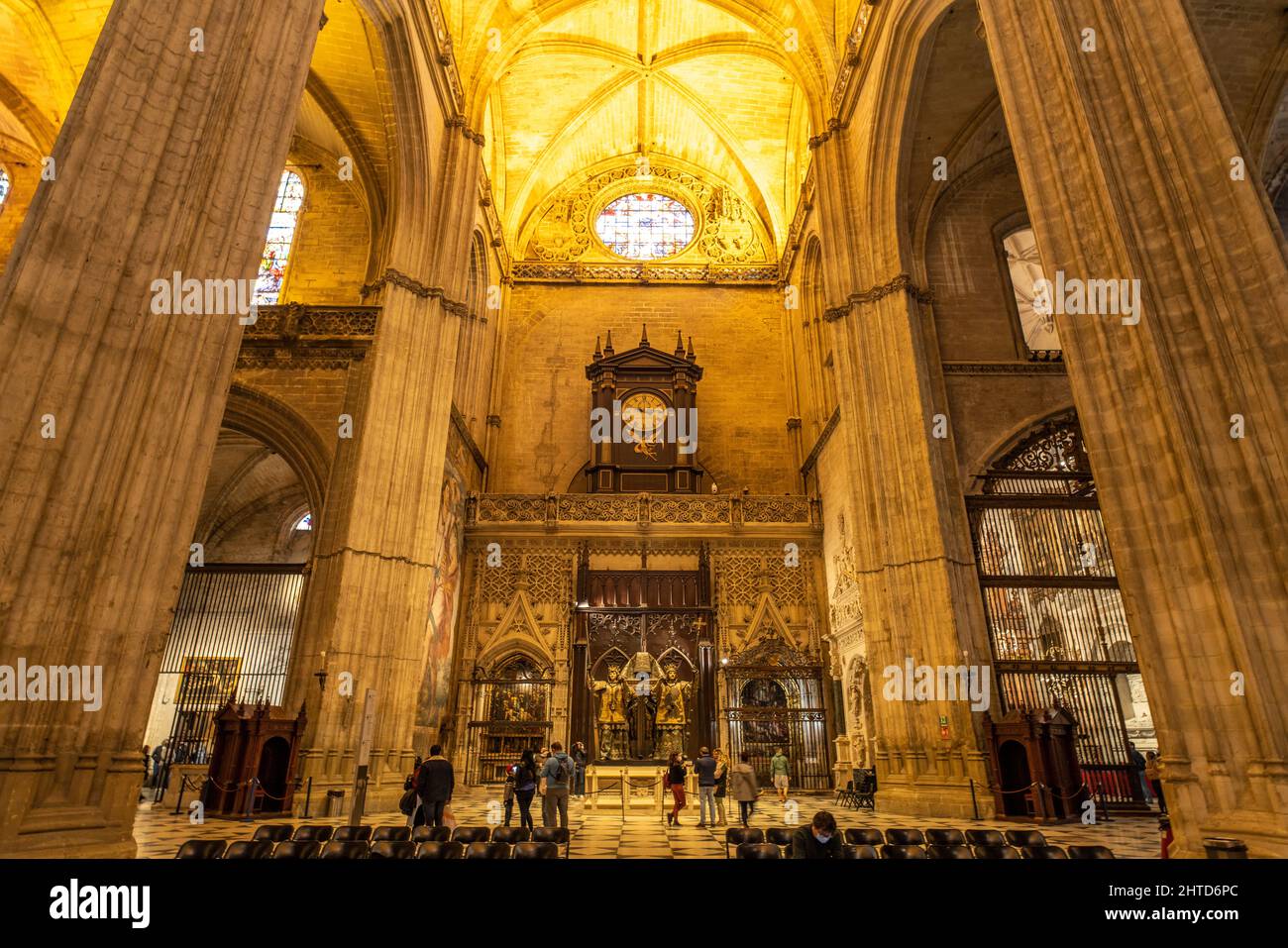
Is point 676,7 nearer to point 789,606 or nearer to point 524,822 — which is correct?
point 789,606

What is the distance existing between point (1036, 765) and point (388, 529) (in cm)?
1066

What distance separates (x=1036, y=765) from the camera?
33.1 ft

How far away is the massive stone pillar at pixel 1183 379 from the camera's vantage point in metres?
5.45

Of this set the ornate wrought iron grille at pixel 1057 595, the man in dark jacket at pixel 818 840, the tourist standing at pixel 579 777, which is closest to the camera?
the man in dark jacket at pixel 818 840

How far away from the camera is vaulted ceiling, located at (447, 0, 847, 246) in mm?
18609

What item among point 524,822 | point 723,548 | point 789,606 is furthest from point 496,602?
point 524,822

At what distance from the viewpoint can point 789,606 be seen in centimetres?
1800

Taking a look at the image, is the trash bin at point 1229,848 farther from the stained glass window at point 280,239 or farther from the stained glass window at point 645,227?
the stained glass window at point 645,227

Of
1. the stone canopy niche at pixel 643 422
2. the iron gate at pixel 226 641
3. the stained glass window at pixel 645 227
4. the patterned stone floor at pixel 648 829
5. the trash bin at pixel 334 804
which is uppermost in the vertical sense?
the stained glass window at pixel 645 227
